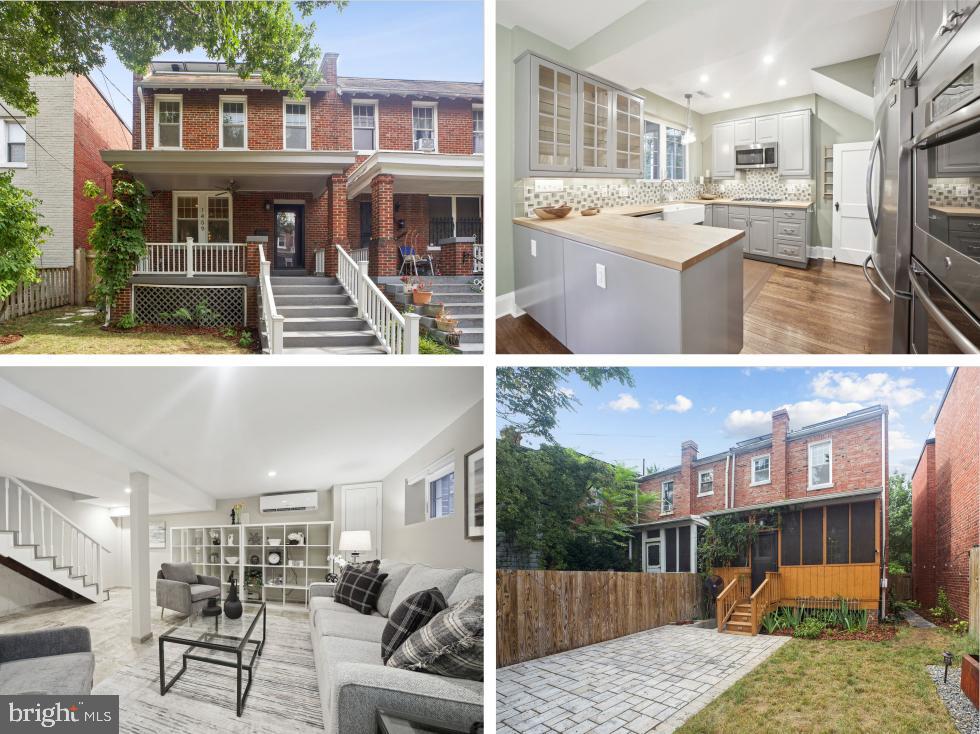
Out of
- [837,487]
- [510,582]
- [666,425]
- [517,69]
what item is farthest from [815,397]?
[517,69]

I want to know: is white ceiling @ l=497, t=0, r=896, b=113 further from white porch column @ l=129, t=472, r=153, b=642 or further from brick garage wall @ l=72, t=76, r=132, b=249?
white porch column @ l=129, t=472, r=153, b=642

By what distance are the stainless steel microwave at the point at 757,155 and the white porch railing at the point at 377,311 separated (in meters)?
1.05

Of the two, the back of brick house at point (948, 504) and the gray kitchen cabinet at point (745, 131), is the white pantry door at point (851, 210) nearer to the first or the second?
the gray kitchen cabinet at point (745, 131)

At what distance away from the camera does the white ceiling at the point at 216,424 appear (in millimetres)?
2234

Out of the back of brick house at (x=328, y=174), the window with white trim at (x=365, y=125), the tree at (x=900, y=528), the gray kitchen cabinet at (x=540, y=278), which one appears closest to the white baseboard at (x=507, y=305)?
the gray kitchen cabinet at (x=540, y=278)

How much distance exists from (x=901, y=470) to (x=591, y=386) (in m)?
1.02

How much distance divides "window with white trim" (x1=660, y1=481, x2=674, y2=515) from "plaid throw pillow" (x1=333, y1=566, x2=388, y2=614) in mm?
1197

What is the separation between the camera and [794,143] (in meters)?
1.69

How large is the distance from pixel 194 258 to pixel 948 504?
8.32 ft

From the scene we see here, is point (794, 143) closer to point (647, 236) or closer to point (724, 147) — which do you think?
point (724, 147)

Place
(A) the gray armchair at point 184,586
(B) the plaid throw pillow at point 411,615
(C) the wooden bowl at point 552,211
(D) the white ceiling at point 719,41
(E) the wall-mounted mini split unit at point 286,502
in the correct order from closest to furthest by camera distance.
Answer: (D) the white ceiling at point 719,41
(C) the wooden bowl at point 552,211
(B) the plaid throw pillow at point 411,615
(A) the gray armchair at point 184,586
(E) the wall-mounted mini split unit at point 286,502

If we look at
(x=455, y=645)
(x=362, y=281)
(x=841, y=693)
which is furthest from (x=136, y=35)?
(x=841, y=693)

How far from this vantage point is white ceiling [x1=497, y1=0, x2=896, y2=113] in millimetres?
1652

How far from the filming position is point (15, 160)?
2.14 meters
